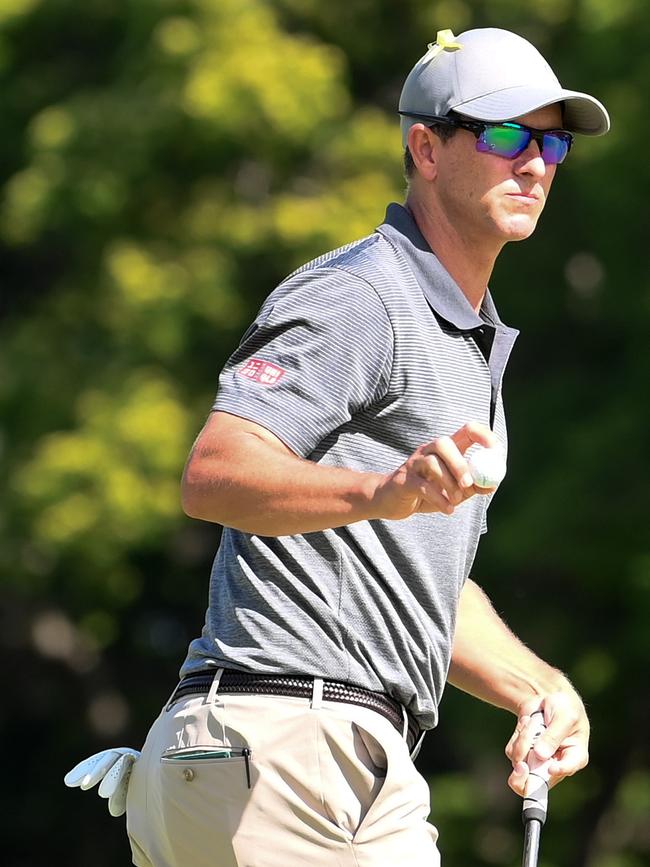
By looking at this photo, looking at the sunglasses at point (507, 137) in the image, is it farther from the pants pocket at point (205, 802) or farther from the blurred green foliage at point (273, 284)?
the blurred green foliage at point (273, 284)

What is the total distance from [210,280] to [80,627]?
324 centimetres

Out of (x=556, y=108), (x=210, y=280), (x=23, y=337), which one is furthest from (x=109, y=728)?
(x=556, y=108)

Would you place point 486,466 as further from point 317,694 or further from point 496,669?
point 496,669

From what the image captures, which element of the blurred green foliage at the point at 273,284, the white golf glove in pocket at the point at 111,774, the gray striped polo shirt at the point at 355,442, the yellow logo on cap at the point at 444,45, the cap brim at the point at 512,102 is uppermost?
the yellow logo on cap at the point at 444,45

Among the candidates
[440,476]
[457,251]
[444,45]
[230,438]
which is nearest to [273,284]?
[444,45]

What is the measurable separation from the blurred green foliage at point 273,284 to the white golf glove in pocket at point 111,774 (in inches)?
261

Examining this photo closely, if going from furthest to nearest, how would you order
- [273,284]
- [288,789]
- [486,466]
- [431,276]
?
[273,284]
[431,276]
[288,789]
[486,466]

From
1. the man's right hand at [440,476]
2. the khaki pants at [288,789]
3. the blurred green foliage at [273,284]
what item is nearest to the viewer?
the man's right hand at [440,476]

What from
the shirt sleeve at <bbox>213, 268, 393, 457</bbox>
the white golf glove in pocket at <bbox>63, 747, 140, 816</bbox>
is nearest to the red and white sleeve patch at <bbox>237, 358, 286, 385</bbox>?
the shirt sleeve at <bbox>213, 268, 393, 457</bbox>

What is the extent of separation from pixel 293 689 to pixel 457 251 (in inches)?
30.1

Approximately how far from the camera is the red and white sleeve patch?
7.38 feet

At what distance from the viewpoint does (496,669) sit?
2803 millimetres

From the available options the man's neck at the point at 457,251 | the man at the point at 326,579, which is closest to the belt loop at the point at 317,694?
the man at the point at 326,579

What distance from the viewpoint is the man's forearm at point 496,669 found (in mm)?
2777
